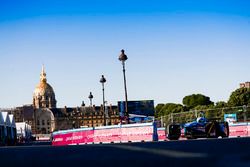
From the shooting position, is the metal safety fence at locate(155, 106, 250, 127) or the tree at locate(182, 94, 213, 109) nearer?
the metal safety fence at locate(155, 106, 250, 127)

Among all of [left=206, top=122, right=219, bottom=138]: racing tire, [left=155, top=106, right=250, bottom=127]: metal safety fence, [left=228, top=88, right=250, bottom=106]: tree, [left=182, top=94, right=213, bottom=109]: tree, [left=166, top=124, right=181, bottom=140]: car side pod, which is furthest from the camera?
[left=182, top=94, right=213, bottom=109]: tree

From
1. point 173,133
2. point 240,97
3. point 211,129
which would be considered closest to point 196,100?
point 240,97

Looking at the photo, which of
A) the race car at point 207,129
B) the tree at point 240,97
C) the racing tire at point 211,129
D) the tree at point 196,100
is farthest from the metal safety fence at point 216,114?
the tree at point 196,100

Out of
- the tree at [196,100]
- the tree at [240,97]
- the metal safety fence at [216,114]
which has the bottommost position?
the metal safety fence at [216,114]

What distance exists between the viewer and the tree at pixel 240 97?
407ft

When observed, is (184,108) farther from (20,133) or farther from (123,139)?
(123,139)

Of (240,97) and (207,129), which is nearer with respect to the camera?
(207,129)

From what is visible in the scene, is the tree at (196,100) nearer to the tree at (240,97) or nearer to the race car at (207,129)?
the tree at (240,97)

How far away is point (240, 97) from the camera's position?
124m

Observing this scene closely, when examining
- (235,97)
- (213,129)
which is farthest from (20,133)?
(213,129)

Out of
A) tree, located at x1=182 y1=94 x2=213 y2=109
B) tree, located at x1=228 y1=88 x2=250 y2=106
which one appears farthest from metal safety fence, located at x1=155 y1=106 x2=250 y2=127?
tree, located at x1=182 y1=94 x2=213 y2=109

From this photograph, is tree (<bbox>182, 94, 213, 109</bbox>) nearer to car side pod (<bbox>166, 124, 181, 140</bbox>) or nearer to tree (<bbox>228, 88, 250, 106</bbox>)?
tree (<bbox>228, 88, 250, 106</bbox>)

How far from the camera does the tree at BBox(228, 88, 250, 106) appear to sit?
124 m

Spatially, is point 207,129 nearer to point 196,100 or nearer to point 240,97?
point 240,97
